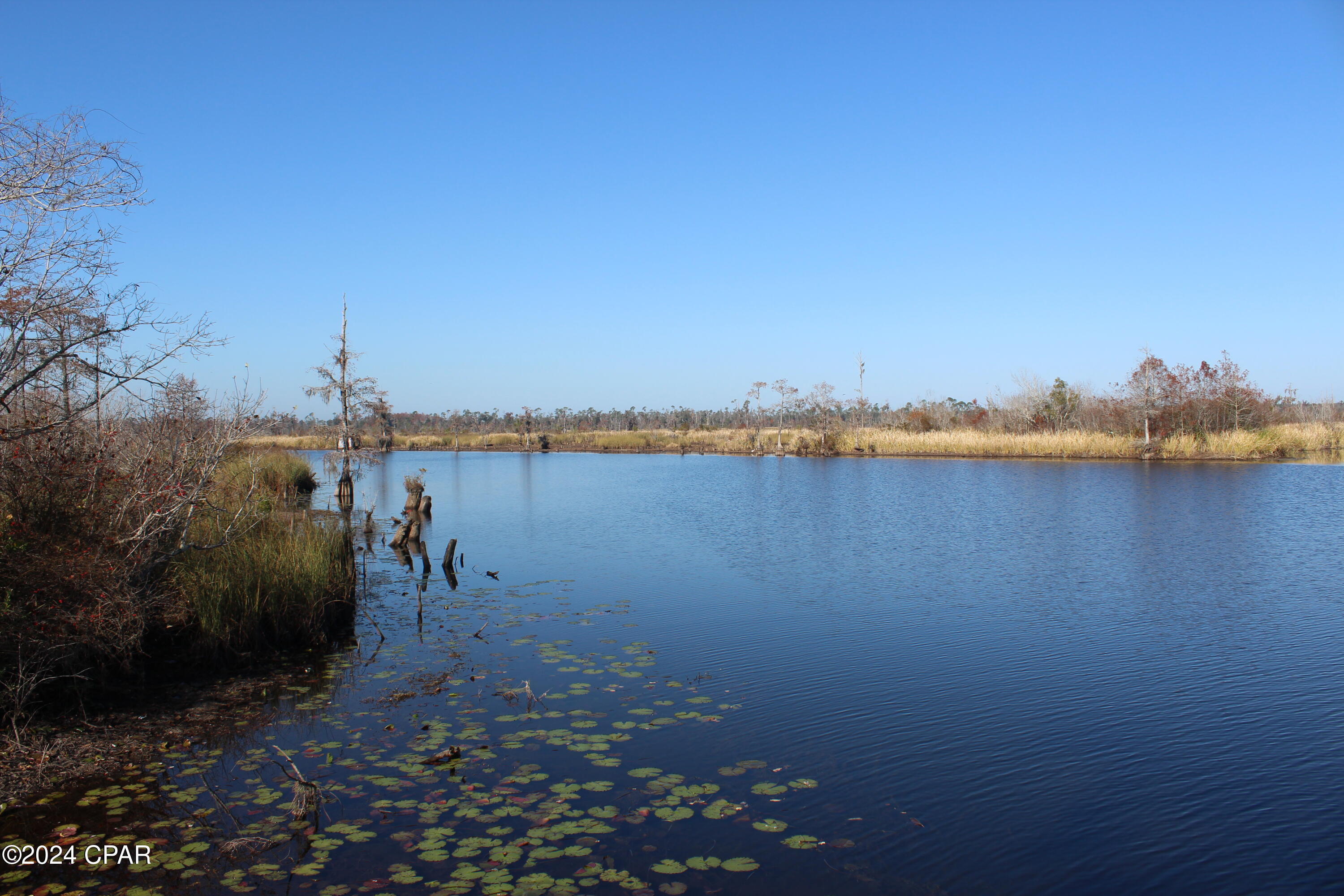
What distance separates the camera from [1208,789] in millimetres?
5898

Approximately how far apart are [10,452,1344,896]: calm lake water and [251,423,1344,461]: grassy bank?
19572mm

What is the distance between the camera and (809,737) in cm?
680

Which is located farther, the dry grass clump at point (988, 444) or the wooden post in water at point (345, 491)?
the dry grass clump at point (988, 444)

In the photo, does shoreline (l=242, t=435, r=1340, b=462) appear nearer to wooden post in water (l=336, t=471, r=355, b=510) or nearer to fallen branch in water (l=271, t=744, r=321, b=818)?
wooden post in water (l=336, t=471, r=355, b=510)

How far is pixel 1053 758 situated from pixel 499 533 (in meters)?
15.1

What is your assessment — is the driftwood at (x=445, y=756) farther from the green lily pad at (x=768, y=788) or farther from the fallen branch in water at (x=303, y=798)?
the green lily pad at (x=768, y=788)

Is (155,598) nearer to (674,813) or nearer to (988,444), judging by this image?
(674,813)

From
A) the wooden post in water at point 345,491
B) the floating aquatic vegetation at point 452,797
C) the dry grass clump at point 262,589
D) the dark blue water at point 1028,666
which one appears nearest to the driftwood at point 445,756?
the floating aquatic vegetation at point 452,797

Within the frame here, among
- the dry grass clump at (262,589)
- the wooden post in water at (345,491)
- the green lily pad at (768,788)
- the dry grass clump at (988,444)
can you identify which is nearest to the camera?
the green lily pad at (768,788)

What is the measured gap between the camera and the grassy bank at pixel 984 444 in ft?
133

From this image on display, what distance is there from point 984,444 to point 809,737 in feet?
143

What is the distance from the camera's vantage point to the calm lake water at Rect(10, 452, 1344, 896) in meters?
A: 4.82

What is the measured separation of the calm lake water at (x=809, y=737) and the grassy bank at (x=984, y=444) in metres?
19.6

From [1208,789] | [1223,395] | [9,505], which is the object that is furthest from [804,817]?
[1223,395]
